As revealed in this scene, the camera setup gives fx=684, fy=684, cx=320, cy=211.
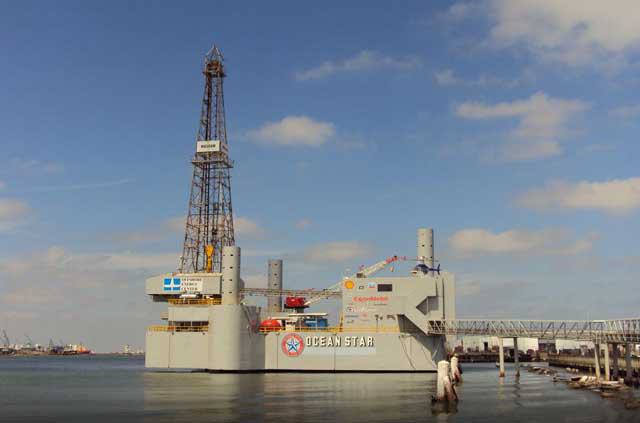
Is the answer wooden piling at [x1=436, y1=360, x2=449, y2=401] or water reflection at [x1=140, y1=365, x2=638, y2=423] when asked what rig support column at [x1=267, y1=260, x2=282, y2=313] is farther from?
wooden piling at [x1=436, y1=360, x2=449, y2=401]

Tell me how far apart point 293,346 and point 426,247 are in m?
19.5

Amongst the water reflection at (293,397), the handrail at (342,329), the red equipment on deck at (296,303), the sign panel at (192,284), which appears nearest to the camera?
the water reflection at (293,397)

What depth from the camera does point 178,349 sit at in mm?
78438

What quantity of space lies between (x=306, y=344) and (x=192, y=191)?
2665 centimetres

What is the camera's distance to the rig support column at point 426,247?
3184 inches

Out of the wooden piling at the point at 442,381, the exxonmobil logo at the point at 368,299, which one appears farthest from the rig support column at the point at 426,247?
the wooden piling at the point at 442,381

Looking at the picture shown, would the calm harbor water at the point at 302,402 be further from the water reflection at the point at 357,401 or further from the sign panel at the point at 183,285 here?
the sign panel at the point at 183,285

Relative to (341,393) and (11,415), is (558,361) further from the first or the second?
(11,415)

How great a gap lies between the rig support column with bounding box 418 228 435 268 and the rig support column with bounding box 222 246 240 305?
21.5m

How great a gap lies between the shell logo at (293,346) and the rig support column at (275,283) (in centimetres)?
1554

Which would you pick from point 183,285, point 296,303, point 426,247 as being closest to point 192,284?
point 183,285

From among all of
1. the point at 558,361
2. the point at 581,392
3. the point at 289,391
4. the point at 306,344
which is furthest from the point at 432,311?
the point at 558,361

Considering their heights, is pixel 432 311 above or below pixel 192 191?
below

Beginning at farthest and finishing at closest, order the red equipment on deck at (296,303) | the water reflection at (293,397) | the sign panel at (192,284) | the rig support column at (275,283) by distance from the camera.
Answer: the rig support column at (275,283) → the red equipment on deck at (296,303) → the sign panel at (192,284) → the water reflection at (293,397)
